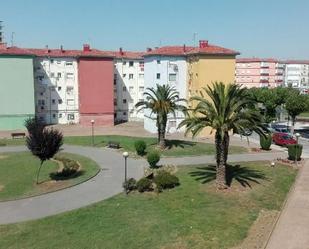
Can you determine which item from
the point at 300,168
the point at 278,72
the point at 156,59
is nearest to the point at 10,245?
the point at 300,168

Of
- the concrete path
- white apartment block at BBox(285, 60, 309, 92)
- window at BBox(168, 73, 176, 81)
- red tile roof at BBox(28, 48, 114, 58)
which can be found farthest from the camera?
white apartment block at BBox(285, 60, 309, 92)

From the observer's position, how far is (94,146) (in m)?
48.2

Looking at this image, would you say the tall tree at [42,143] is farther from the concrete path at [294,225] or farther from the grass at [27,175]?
the concrete path at [294,225]

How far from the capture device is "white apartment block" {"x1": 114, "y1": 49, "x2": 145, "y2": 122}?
246ft

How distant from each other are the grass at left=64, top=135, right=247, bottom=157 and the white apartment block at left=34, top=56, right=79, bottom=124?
18134 mm

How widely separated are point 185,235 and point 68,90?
54.9 metres

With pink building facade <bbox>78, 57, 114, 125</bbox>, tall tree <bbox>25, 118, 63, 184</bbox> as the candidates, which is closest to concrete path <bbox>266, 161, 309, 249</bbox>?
tall tree <bbox>25, 118, 63, 184</bbox>

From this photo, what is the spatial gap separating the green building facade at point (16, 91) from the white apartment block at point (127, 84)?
16.3 meters

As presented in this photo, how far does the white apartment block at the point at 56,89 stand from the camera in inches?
2746

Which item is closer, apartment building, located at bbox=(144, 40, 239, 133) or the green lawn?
the green lawn

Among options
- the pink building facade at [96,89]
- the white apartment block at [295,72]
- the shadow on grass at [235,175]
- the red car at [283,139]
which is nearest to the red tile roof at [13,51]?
the pink building facade at [96,89]

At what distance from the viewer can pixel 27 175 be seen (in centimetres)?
3425

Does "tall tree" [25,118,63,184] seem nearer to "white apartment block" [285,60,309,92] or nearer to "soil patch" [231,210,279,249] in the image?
"soil patch" [231,210,279,249]


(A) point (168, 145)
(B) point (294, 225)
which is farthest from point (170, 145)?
(B) point (294, 225)
